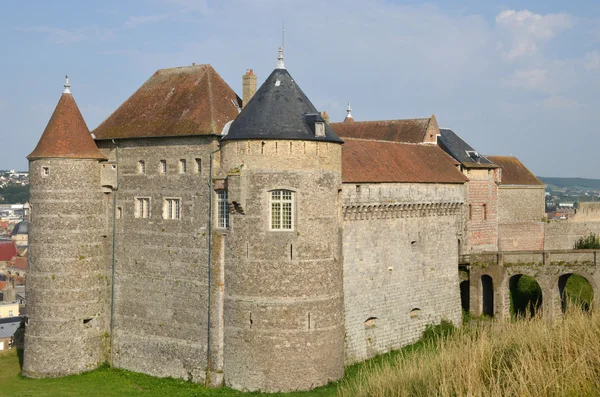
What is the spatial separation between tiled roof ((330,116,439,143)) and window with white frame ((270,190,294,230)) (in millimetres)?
15646

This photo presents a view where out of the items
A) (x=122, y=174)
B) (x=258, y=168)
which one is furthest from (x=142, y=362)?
(x=258, y=168)

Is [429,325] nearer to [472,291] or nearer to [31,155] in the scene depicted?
[472,291]

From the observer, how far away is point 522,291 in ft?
135

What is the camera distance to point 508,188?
5212 centimetres

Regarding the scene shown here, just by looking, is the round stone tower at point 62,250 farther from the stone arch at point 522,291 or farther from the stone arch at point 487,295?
the stone arch at point 522,291

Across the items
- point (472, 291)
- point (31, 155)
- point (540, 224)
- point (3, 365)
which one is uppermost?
point (31, 155)

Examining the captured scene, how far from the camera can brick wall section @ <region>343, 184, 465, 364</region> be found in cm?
3189

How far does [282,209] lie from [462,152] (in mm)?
17961

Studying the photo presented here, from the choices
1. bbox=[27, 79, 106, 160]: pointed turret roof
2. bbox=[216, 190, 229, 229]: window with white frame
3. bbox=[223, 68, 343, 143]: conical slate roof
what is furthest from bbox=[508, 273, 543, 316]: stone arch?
bbox=[27, 79, 106, 160]: pointed turret roof

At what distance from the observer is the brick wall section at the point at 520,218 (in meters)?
47.3

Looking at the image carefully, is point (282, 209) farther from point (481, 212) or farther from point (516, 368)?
point (481, 212)

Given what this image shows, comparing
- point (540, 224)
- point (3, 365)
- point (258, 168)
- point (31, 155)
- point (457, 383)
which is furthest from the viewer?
point (540, 224)

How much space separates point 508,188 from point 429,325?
18.6 m

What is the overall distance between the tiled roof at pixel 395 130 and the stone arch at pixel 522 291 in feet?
29.1
